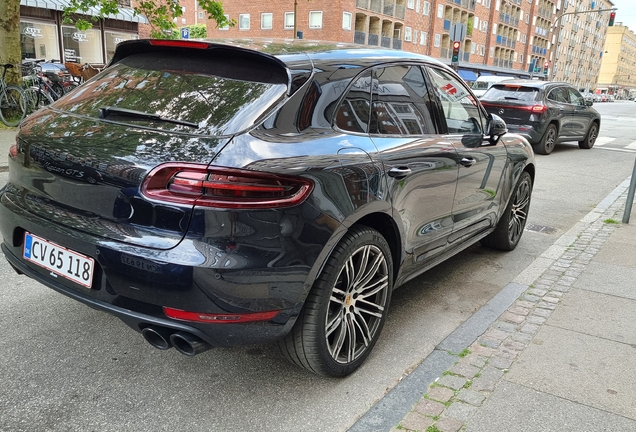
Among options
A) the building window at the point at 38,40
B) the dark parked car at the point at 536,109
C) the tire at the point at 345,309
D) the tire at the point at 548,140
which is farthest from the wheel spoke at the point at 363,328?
the building window at the point at 38,40

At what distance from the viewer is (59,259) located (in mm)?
2391

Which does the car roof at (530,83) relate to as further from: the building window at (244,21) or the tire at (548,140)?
the building window at (244,21)

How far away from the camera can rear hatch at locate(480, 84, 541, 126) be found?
12.7 m

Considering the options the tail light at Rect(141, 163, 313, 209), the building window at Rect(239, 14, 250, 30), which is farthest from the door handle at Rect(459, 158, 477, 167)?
the building window at Rect(239, 14, 250, 30)

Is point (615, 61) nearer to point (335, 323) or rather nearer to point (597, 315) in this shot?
point (597, 315)

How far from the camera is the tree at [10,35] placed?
10.5 meters

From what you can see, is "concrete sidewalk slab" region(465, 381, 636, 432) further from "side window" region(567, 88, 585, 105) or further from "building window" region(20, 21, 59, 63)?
"building window" region(20, 21, 59, 63)

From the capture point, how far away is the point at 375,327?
9.75ft

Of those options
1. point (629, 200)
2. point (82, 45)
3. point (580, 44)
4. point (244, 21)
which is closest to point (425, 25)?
point (244, 21)

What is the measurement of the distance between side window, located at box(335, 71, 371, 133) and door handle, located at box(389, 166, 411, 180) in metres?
0.26

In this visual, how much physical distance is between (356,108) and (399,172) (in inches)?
16.4

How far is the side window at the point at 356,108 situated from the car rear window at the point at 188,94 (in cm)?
38

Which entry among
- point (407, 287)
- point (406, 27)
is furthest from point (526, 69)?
point (407, 287)

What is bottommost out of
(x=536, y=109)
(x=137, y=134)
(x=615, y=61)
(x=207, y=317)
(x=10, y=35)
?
(x=207, y=317)
